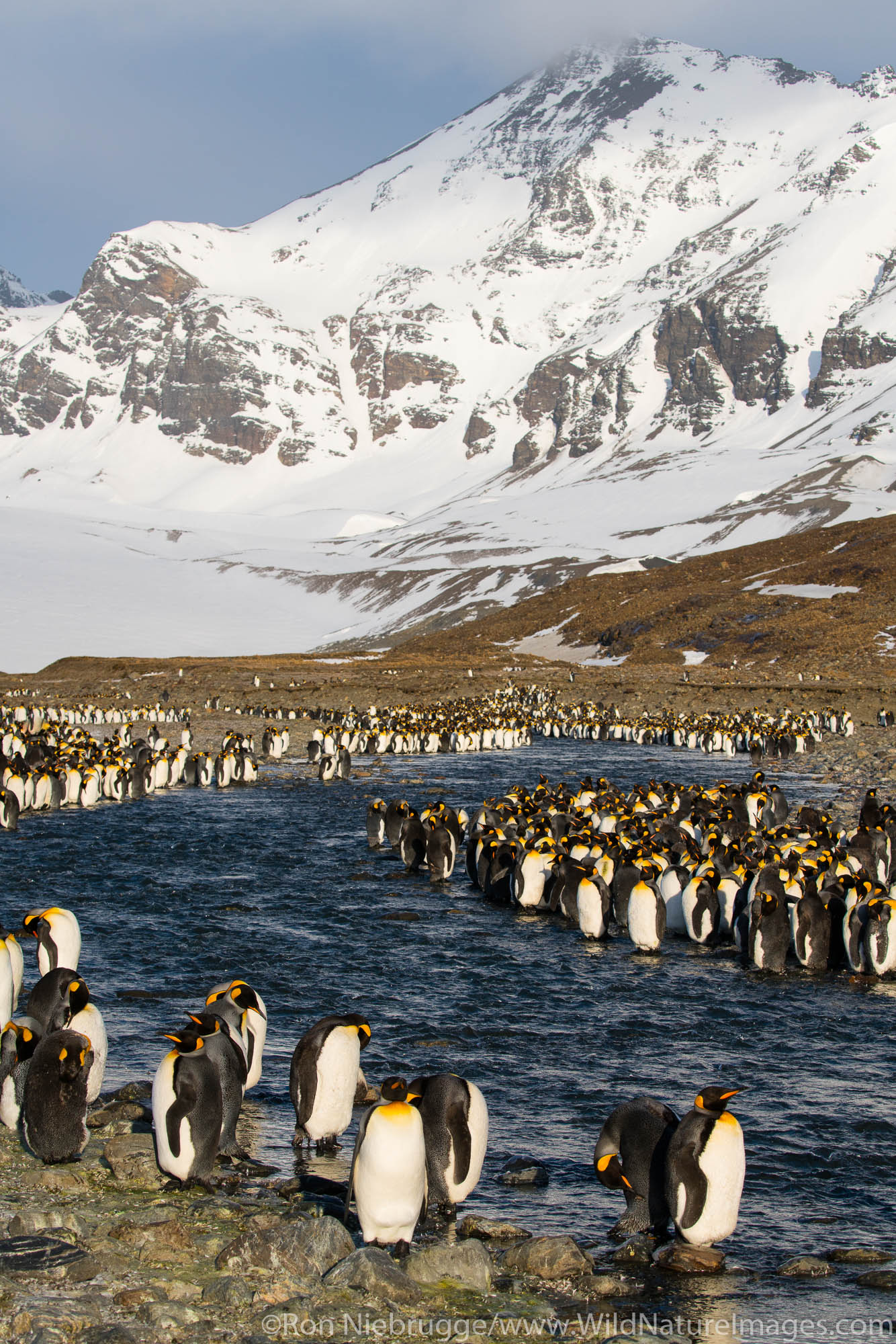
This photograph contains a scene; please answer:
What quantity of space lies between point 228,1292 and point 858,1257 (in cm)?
327

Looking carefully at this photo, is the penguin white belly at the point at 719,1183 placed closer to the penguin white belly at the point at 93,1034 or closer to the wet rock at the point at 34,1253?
the wet rock at the point at 34,1253

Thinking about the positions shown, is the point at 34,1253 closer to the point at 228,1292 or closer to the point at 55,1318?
the point at 55,1318

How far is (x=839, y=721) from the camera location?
39531 mm

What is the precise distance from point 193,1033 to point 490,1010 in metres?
3.98

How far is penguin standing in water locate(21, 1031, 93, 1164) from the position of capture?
6793 mm

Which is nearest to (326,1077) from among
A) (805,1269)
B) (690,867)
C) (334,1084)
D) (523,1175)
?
(334,1084)

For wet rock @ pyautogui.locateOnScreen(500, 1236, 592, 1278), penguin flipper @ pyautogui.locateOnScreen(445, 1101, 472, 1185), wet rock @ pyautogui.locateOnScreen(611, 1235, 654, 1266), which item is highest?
penguin flipper @ pyautogui.locateOnScreen(445, 1101, 472, 1185)

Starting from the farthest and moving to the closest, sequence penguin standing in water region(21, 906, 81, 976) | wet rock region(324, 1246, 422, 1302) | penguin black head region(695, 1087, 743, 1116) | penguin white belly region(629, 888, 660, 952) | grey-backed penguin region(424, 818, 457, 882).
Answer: grey-backed penguin region(424, 818, 457, 882) < penguin white belly region(629, 888, 660, 952) < penguin standing in water region(21, 906, 81, 976) < penguin black head region(695, 1087, 743, 1116) < wet rock region(324, 1246, 422, 1302)

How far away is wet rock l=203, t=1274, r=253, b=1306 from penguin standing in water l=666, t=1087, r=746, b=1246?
2312 millimetres

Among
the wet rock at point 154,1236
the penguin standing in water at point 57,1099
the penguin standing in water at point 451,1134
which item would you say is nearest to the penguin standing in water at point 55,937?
the penguin standing in water at point 57,1099

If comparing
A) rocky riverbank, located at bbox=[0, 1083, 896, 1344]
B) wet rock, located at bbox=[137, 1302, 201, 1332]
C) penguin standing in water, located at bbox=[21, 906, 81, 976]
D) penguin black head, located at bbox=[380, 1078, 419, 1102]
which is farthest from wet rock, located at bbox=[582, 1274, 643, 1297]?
penguin standing in water, located at bbox=[21, 906, 81, 976]

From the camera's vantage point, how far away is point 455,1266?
561cm

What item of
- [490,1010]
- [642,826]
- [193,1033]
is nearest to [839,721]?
[642,826]

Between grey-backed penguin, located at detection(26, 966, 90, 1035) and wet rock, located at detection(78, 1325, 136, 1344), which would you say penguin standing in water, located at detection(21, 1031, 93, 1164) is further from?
wet rock, located at detection(78, 1325, 136, 1344)
